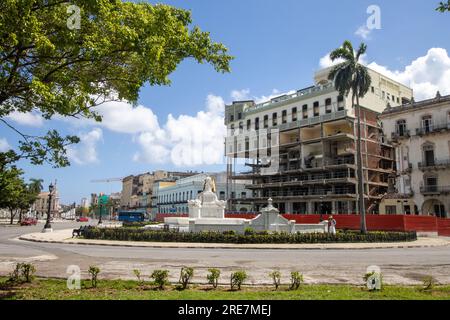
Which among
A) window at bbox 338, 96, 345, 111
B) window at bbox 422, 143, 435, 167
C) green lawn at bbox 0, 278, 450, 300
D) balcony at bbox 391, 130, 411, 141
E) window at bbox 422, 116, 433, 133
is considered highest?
window at bbox 338, 96, 345, 111

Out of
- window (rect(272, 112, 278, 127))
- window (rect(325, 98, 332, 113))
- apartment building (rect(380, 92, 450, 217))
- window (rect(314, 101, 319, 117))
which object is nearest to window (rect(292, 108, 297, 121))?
window (rect(272, 112, 278, 127))

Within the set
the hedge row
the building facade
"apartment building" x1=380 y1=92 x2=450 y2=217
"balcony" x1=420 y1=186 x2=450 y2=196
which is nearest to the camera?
the hedge row

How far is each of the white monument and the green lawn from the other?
65.4ft

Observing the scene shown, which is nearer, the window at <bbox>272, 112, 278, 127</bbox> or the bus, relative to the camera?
the bus

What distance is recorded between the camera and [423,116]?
171ft

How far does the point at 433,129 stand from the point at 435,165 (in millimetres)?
4782

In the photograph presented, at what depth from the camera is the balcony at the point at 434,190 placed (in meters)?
48.1

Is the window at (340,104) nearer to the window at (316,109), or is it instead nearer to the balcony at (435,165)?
the window at (316,109)

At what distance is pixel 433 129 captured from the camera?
50.2 m

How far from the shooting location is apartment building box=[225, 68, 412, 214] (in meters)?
65.0

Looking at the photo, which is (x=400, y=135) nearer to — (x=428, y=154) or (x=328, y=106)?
(x=428, y=154)

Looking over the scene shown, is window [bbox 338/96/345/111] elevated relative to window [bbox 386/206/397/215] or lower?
elevated

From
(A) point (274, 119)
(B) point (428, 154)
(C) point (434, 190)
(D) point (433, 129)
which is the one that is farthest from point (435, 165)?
(A) point (274, 119)

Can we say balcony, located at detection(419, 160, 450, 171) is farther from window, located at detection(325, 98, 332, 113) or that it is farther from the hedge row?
the hedge row
